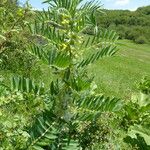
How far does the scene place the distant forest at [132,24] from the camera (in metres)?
68.1

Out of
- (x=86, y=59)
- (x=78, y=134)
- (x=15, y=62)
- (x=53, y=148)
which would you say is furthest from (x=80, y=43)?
(x=15, y=62)

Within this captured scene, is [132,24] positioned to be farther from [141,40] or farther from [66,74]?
[66,74]

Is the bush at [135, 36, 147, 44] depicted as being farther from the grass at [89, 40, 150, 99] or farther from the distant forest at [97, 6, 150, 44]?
the grass at [89, 40, 150, 99]

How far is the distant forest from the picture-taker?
68062 millimetres

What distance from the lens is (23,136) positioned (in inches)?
201

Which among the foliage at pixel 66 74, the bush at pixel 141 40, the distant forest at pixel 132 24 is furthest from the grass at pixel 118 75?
the distant forest at pixel 132 24

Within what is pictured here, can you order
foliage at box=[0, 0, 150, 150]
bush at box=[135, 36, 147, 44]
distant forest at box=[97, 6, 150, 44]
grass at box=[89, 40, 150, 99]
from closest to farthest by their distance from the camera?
foliage at box=[0, 0, 150, 150] → grass at box=[89, 40, 150, 99] → bush at box=[135, 36, 147, 44] → distant forest at box=[97, 6, 150, 44]

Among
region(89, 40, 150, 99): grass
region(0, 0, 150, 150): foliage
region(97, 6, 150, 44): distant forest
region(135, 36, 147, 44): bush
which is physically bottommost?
region(135, 36, 147, 44): bush

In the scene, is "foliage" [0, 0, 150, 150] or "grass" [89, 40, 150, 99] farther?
"grass" [89, 40, 150, 99]

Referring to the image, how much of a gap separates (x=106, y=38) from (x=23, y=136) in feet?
7.35

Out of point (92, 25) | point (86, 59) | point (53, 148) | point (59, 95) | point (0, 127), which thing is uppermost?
point (92, 25)

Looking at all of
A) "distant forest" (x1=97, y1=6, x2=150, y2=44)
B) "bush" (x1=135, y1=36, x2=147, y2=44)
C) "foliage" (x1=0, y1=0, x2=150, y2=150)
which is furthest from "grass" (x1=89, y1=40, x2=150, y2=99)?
"distant forest" (x1=97, y1=6, x2=150, y2=44)

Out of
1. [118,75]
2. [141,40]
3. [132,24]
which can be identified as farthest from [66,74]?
[132,24]

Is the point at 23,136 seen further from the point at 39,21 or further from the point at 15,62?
the point at 15,62
